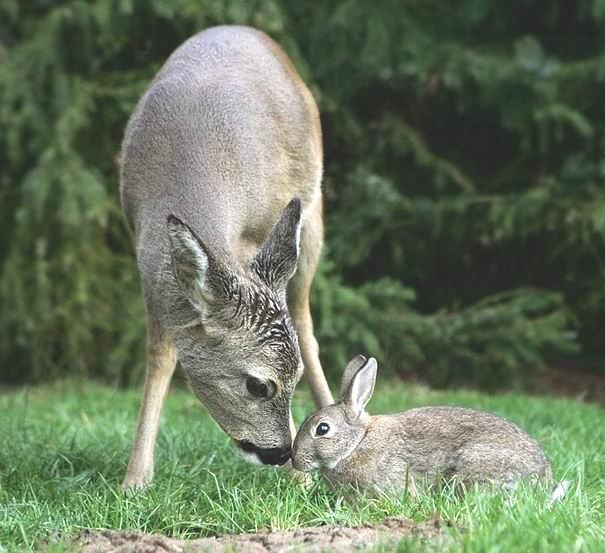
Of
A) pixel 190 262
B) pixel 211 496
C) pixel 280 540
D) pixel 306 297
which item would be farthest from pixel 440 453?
pixel 306 297

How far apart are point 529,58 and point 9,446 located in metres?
5.67

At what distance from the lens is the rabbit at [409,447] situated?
4902 millimetres

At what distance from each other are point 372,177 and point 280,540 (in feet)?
21.5

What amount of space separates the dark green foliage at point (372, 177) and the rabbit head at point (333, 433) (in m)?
4.72

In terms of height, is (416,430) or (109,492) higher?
(416,430)

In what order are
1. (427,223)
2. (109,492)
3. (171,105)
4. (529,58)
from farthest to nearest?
(427,223)
(529,58)
(171,105)
(109,492)

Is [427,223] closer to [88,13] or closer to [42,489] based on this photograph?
[88,13]

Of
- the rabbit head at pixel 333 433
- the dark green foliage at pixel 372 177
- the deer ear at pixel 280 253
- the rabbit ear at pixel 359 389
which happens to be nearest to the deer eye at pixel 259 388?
the rabbit head at pixel 333 433

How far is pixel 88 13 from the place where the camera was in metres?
10.0

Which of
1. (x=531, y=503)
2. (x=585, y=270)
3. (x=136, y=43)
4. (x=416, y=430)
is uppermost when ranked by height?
(x=531, y=503)

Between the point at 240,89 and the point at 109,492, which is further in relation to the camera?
the point at 240,89

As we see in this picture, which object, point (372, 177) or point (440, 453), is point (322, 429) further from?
point (372, 177)

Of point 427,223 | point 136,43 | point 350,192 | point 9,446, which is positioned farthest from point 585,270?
point 9,446

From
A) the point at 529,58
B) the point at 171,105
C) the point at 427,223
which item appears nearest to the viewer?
the point at 171,105
